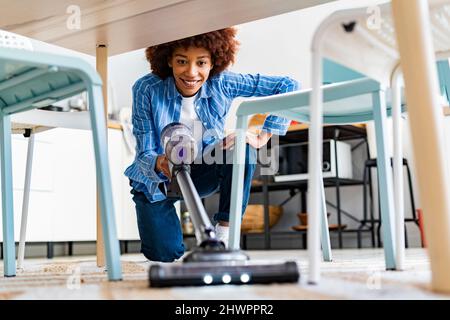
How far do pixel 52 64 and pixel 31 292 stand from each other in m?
0.32

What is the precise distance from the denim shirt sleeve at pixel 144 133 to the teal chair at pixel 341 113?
38 centimetres

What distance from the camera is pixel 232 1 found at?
121 centimetres


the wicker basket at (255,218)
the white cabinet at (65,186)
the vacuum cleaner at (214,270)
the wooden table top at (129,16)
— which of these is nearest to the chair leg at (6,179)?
the wooden table top at (129,16)

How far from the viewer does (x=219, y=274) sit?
0.73 metres

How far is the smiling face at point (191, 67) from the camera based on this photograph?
179cm

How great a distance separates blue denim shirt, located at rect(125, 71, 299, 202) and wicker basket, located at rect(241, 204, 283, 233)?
1941 mm

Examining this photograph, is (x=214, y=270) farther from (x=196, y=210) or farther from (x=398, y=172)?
(x=398, y=172)

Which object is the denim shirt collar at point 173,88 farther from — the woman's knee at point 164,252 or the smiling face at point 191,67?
the woman's knee at point 164,252

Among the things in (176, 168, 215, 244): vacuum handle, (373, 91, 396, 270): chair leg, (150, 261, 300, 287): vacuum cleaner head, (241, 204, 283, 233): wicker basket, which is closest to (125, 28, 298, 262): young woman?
(176, 168, 215, 244): vacuum handle

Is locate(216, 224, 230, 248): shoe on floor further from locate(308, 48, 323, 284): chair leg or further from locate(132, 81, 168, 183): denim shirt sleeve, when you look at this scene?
locate(308, 48, 323, 284): chair leg

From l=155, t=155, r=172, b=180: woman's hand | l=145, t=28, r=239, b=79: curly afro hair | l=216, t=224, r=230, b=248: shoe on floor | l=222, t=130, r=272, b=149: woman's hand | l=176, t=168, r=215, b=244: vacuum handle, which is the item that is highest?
l=145, t=28, r=239, b=79: curly afro hair

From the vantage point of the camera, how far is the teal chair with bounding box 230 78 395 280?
1030 mm
